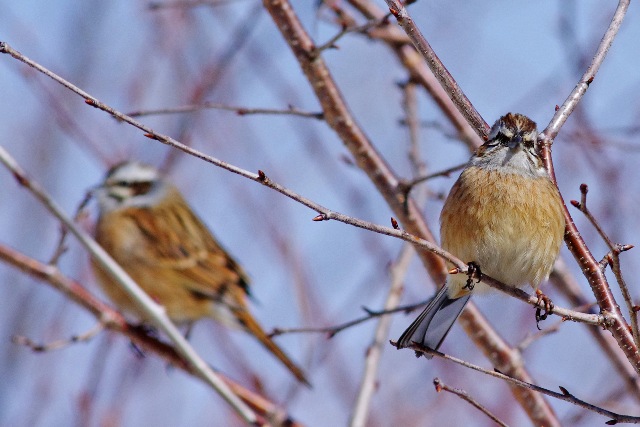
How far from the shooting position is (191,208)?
22.1 ft

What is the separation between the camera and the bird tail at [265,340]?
4898 mm

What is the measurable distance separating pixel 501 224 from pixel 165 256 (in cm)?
337

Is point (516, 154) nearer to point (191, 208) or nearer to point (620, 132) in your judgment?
point (620, 132)

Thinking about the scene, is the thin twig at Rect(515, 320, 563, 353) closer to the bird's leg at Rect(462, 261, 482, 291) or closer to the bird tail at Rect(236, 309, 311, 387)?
the bird's leg at Rect(462, 261, 482, 291)

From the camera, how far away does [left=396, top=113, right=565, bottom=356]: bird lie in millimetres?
3070

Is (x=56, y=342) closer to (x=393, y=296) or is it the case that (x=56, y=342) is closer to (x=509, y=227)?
(x=393, y=296)

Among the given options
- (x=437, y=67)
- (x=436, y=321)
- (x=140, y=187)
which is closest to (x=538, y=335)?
(x=436, y=321)

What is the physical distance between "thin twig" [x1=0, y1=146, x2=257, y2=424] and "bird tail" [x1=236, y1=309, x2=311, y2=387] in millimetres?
1069

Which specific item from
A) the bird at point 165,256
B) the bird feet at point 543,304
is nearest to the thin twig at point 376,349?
the bird feet at point 543,304

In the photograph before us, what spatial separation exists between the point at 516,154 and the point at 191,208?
387cm

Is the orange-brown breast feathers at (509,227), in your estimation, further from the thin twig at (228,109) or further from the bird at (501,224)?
the thin twig at (228,109)

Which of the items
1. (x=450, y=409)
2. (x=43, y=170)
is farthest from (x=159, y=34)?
(x=450, y=409)

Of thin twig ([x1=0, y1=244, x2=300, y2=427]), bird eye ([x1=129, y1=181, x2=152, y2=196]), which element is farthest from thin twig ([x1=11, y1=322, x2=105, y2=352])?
bird eye ([x1=129, y1=181, x2=152, y2=196])

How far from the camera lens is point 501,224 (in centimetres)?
311
